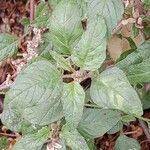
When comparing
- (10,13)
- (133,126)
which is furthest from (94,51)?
(10,13)

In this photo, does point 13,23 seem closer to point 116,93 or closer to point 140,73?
point 140,73

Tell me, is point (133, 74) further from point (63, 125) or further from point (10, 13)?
point (10, 13)

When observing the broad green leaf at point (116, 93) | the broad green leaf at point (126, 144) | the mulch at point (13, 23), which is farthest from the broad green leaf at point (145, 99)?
the broad green leaf at point (116, 93)

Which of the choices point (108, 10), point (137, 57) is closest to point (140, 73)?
point (137, 57)

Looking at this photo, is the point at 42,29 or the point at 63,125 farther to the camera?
the point at 42,29

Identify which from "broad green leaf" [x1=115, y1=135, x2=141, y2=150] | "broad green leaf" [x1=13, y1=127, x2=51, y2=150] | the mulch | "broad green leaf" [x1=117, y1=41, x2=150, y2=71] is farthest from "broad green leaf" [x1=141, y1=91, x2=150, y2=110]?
"broad green leaf" [x1=13, y1=127, x2=51, y2=150]

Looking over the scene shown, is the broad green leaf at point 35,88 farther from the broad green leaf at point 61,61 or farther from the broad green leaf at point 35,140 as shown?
the broad green leaf at point 35,140
